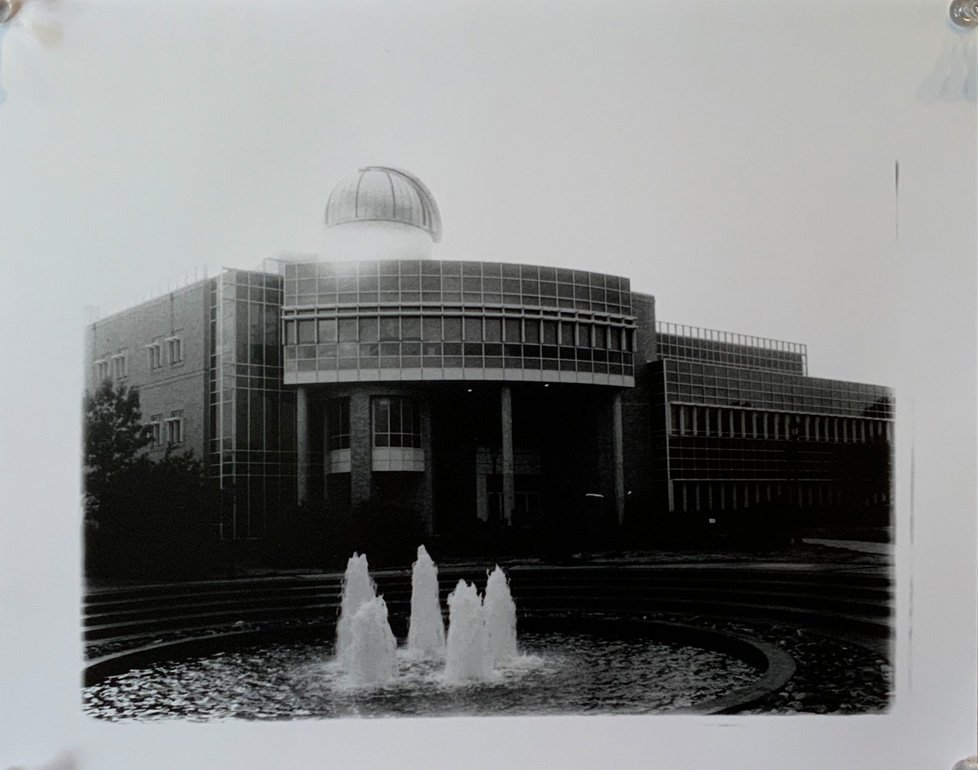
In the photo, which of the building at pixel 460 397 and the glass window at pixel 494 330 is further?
the glass window at pixel 494 330

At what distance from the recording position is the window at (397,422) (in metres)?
4.11

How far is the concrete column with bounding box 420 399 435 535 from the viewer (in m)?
4.07

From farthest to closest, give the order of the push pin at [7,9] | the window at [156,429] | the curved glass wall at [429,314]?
the curved glass wall at [429,314] < the window at [156,429] < the push pin at [7,9]

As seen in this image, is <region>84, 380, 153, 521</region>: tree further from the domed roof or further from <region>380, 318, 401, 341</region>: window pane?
the domed roof

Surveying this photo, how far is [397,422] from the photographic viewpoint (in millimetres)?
4133

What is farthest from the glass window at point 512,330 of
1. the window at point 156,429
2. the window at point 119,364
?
the window at point 119,364

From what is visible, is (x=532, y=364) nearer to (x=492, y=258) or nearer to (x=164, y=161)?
(x=492, y=258)

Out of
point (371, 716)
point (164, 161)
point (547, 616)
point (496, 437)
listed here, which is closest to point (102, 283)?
point (164, 161)

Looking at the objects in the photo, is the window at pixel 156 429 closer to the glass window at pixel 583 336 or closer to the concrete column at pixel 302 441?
the concrete column at pixel 302 441

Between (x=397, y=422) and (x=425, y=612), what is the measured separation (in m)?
0.94

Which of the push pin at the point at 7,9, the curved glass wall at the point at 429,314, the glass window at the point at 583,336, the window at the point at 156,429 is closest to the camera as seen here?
the push pin at the point at 7,9

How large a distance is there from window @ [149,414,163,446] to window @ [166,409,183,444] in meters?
0.03

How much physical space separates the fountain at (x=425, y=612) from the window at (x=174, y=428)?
129 centimetres

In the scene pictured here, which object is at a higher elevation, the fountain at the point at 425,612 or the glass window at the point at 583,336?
the glass window at the point at 583,336
